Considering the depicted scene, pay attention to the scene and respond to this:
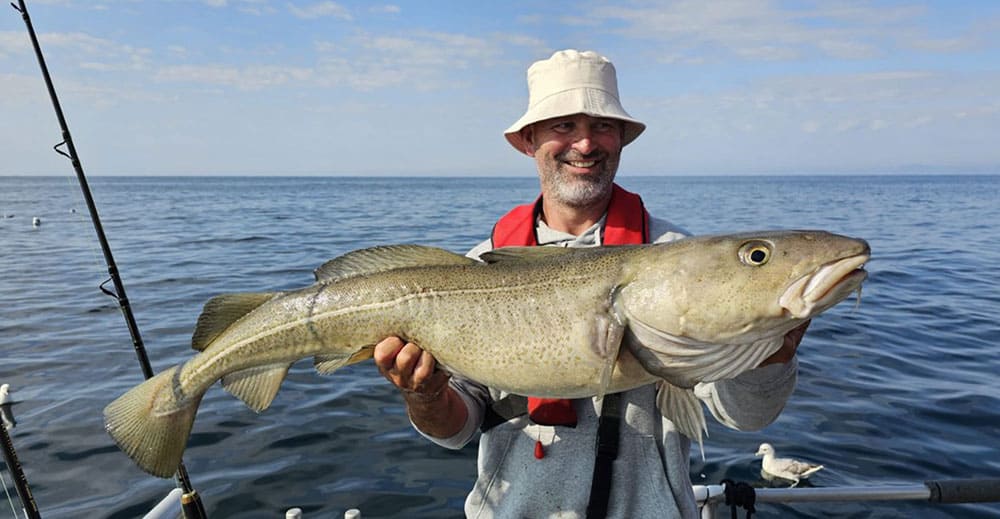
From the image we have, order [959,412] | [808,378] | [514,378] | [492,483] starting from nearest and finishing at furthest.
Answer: [514,378]
[492,483]
[959,412]
[808,378]

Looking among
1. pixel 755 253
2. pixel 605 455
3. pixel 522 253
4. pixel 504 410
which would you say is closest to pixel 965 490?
pixel 605 455

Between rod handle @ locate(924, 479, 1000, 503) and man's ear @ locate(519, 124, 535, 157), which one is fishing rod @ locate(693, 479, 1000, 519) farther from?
man's ear @ locate(519, 124, 535, 157)

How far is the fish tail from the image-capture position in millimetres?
2828

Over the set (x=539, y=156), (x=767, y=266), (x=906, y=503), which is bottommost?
(x=906, y=503)

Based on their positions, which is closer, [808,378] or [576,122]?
[576,122]

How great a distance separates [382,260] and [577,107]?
1282 millimetres

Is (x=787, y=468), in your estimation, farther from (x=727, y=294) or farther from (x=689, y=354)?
(x=727, y=294)

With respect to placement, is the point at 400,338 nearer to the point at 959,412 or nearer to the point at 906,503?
the point at 906,503

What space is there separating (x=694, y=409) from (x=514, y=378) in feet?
2.69

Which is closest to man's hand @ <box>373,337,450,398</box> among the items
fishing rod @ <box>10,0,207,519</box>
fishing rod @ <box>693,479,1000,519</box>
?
fishing rod @ <box>693,479,1000,519</box>

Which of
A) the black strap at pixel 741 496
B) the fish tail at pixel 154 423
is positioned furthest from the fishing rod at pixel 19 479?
the black strap at pixel 741 496

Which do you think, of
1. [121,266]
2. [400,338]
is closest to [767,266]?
[400,338]

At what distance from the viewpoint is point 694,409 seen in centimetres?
275

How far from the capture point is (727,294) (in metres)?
2.28
